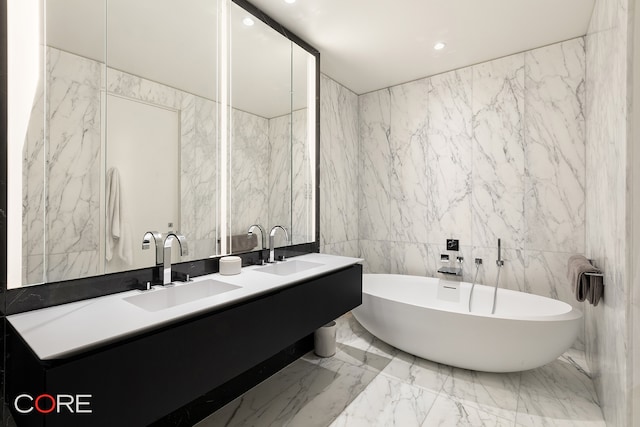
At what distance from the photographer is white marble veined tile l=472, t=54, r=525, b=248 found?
9.41 feet

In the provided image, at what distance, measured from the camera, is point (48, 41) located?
4.32ft

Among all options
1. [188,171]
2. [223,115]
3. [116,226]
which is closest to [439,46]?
[223,115]

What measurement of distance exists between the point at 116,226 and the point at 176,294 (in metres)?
A: 0.45

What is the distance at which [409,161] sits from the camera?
3473 millimetres

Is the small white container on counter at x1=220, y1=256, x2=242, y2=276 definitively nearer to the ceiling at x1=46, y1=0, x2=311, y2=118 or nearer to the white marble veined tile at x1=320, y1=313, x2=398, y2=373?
the ceiling at x1=46, y1=0, x2=311, y2=118

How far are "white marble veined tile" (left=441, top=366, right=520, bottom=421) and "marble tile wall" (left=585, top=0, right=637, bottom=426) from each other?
1.56 feet

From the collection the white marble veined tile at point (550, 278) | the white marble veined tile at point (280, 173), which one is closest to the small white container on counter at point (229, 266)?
the white marble veined tile at point (280, 173)

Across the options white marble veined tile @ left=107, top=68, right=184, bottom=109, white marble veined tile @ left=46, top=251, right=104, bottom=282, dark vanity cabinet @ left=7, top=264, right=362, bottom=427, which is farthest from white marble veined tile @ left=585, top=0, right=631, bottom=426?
white marble veined tile @ left=46, top=251, right=104, bottom=282

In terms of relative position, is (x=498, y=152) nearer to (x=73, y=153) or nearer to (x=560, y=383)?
(x=560, y=383)

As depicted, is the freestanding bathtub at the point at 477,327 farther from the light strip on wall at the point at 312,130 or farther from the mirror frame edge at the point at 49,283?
the mirror frame edge at the point at 49,283

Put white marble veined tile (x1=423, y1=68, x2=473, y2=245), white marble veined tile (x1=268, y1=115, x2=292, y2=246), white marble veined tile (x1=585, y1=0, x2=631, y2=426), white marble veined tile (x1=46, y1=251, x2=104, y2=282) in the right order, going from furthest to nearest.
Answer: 1. white marble veined tile (x1=423, y1=68, x2=473, y2=245)
2. white marble veined tile (x1=268, y1=115, x2=292, y2=246)
3. white marble veined tile (x1=585, y1=0, x2=631, y2=426)
4. white marble veined tile (x1=46, y1=251, x2=104, y2=282)

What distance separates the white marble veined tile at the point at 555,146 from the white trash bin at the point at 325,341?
1.95 m

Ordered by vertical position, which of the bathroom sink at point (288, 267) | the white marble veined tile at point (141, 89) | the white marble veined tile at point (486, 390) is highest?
the white marble veined tile at point (141, 89)

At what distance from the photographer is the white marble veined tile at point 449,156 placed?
123 inches
